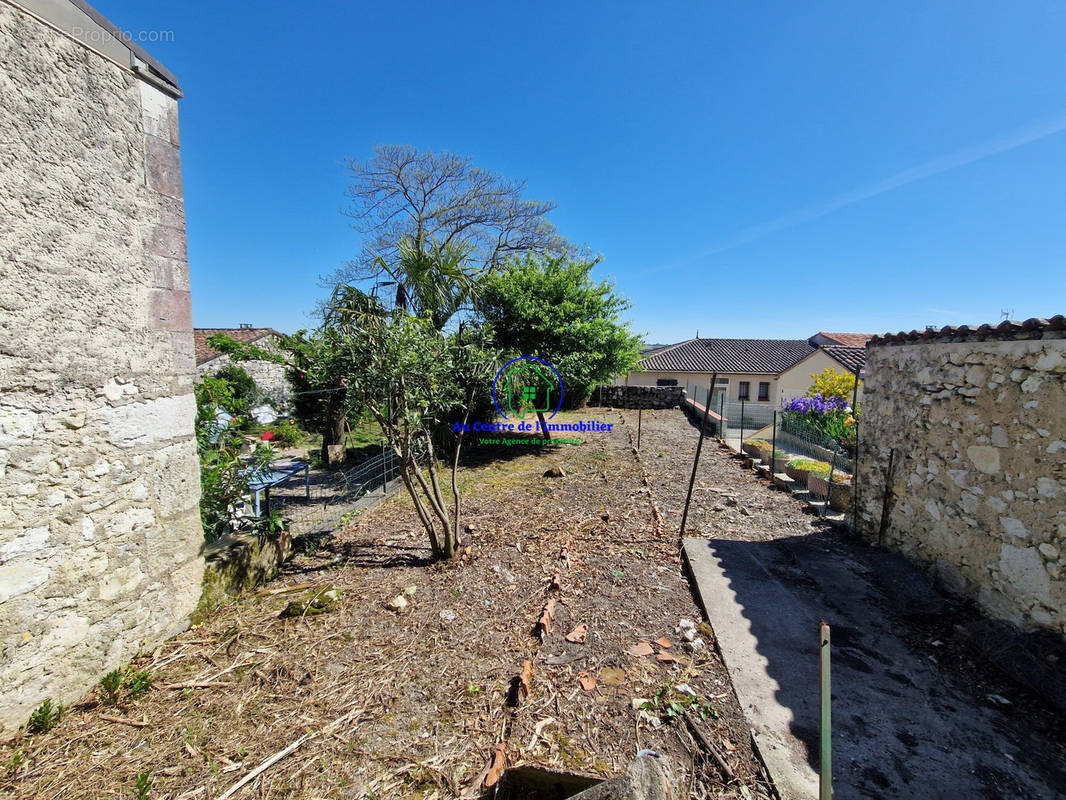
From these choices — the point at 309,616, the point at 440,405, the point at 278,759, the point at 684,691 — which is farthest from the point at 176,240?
the point at 684,691

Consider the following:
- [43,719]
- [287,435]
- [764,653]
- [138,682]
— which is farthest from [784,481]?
[287,435]

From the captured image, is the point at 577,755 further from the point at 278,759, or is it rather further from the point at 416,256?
the point at 416,256

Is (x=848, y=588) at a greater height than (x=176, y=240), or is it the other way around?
(x=176, y=240)

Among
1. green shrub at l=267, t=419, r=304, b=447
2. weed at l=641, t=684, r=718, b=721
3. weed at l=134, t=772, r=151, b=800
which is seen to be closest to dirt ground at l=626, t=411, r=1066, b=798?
weed at l=641, t=684, r=718, b=721

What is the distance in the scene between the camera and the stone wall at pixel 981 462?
3188 millimetres

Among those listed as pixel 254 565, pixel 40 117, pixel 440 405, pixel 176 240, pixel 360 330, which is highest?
pixel 40 117

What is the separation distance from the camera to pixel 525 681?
279 centimetres

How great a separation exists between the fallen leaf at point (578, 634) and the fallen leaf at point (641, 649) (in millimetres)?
371

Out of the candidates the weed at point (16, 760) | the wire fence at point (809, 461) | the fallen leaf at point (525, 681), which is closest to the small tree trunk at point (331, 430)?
the weed at point (16, 760)

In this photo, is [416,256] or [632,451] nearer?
[416,256]

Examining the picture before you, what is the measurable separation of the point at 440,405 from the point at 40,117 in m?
3.36

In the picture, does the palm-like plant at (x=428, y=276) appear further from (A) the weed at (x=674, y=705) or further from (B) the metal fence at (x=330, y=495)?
(A) the weed at (x=674, y=705)

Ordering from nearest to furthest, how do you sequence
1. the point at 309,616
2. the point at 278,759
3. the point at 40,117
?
1. the point at 278,759
2. the point at 40,117
3. the point at 309,616

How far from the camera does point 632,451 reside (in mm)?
10305
